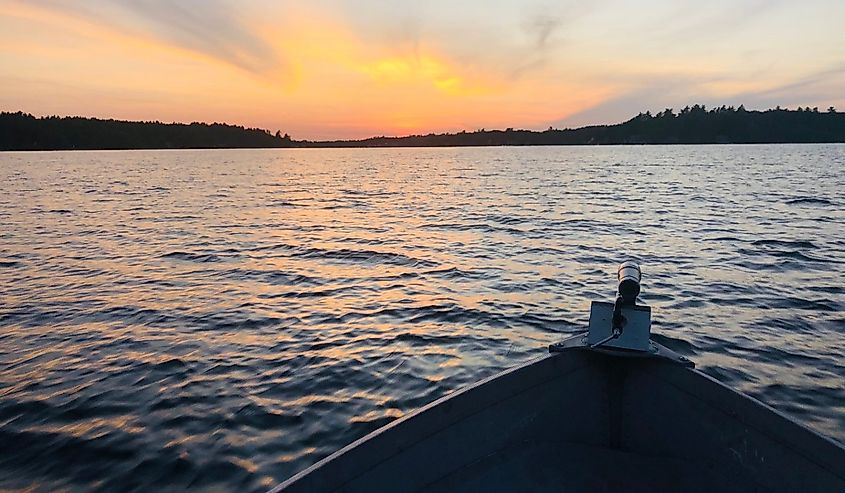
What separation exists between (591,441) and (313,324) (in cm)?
726

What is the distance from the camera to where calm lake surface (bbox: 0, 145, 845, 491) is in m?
6.59

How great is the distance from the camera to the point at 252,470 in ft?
19.3

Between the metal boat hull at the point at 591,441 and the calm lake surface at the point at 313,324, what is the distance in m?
2.35

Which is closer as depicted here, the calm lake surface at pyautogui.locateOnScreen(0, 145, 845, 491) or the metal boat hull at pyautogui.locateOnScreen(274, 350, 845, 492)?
the metal boat hull at pyautogui.locateOnScreen(274, 350, 845, 492)

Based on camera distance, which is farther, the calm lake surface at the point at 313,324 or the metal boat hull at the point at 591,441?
the calm lake surface at the point at 313,324

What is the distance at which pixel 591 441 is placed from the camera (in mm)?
4906

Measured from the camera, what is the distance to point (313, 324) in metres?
11.0

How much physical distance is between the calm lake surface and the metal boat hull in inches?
92.7

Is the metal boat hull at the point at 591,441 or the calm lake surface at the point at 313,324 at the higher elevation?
the metal boat hull at the point at 591,441

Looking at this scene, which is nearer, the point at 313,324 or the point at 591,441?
the point at 591,441

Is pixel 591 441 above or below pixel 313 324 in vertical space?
above

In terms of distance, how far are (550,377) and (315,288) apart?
9.97 meters

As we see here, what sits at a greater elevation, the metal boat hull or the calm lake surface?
the metal boat hull

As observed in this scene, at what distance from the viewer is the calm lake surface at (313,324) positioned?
259 inches
